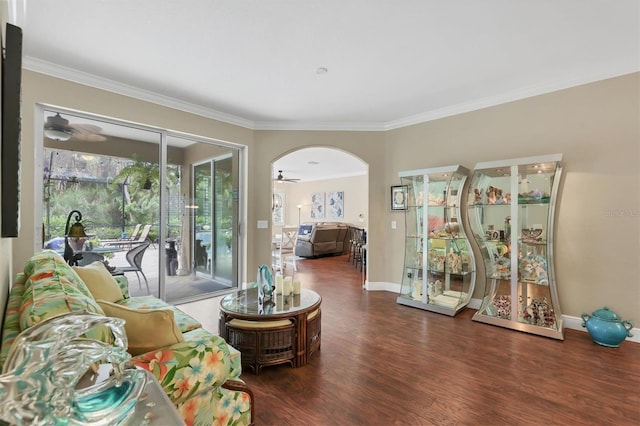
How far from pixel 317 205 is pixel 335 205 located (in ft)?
3.04

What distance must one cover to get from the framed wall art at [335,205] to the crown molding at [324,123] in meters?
5.73

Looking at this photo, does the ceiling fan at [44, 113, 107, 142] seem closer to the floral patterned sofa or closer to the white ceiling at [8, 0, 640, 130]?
the white ceiling at [8, 0, 640, 130]

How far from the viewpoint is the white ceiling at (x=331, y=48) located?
7.09ft

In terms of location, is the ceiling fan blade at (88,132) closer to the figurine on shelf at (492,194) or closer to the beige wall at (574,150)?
the beige wall at (574,150)

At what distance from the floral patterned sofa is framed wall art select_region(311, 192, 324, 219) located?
9.56m

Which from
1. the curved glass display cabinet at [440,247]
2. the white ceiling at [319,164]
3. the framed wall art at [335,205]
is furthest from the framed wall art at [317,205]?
the curved glass display cabinet at [440,247]

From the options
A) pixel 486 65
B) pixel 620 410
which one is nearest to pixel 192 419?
pixel 620 410

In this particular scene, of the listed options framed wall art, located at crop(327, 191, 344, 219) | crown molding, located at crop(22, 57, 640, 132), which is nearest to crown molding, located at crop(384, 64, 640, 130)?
crown molding, located at crop(22, 57, 640, 132)

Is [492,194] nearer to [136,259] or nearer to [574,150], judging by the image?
[574,150]

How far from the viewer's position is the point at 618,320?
2807mm

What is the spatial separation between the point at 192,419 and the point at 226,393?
0.72 ft

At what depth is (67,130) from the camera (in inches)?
128

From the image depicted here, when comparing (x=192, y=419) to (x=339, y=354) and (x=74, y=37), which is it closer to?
(x=339, y=354)

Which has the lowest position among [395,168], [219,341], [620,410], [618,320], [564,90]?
[620,410]
